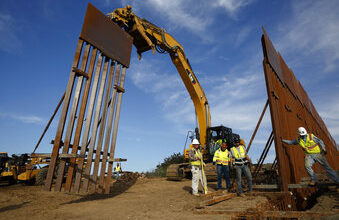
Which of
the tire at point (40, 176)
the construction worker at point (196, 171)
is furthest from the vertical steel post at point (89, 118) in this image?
the tire at point (40, 176)

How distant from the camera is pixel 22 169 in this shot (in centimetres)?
1270

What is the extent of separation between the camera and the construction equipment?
435 inches

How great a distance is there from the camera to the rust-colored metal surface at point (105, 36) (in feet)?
19.7

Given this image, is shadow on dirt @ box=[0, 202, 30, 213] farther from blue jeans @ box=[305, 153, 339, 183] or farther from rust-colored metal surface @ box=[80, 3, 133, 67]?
blue jeans @ box=[305, 153, 339, 183]

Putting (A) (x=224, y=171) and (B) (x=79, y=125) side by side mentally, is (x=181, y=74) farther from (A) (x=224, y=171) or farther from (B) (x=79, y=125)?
(B) (x=79, y=125)

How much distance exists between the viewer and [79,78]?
18.4ft

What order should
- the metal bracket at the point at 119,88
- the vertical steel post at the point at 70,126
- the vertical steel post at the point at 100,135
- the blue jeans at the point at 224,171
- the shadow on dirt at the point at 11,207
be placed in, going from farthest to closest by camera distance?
1. the blue jeans at the point at 224,171
2. the metal bracket at the point at 119,88
3. the vertical steel post at the point at 100,135
4. the vertical steel post at the point at 70,126
5. the shadow on dirt at the point at 11,207

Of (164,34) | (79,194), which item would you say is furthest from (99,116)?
(164,34)

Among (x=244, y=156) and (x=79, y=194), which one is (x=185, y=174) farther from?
(x=79, y=194)

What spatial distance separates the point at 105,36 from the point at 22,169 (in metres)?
10.7

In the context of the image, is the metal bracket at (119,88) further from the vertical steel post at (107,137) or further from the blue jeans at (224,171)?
the blue jeans at (224,171)

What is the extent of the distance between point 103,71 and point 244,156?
518 centimetres

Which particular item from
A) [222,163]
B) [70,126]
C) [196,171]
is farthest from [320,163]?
[70,126]

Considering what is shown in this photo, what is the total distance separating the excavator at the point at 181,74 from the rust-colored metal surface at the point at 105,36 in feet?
7.08
